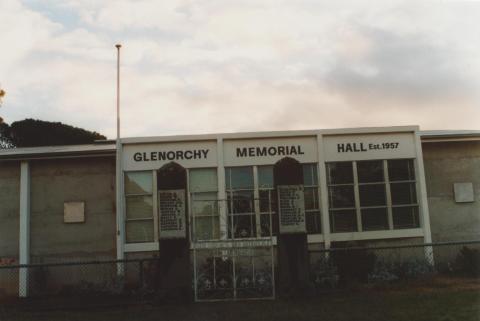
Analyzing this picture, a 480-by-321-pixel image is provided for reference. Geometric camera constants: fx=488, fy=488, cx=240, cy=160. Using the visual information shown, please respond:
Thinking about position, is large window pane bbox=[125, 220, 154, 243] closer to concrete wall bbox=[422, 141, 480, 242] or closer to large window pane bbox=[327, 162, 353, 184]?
large window pane bbox=[327, 162, 353, 184]

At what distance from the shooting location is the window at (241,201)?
14.0 metres

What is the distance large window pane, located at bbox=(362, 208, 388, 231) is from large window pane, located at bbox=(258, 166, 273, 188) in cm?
292

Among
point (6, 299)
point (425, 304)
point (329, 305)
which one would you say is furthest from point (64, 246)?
point (425, 304)

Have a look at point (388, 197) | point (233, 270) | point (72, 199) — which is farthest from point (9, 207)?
point (388, 197)

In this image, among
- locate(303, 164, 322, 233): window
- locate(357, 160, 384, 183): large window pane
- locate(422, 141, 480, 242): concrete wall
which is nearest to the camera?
locate(303, 164, 322, 233): window

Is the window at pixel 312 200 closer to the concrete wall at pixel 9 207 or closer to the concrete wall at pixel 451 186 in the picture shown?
the concrete wall at pixel 451 186

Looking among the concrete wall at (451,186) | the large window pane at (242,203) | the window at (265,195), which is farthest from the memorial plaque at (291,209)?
the concrete wall at (451,186)

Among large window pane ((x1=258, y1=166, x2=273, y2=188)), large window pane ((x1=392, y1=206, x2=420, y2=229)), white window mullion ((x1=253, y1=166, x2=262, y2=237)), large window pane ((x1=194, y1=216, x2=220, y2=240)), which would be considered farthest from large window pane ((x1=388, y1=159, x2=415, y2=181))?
large window pane ((x1=194, y1=216, x2=220, y2=240))

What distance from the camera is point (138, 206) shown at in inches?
567

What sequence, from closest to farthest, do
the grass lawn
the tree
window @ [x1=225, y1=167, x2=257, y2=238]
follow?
the grass lawn
window @ [x1=225, y1=167, x2=257, y2=238]
the tree

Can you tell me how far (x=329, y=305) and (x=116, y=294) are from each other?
5.46 m

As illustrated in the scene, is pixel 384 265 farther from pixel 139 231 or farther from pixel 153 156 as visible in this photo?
pixel 153 156

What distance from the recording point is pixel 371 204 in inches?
574

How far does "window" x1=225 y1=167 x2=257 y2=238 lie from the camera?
14014mm
